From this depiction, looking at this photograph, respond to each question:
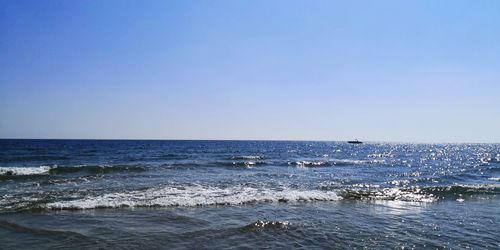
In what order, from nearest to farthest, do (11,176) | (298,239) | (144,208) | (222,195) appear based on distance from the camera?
(298,239) < (144,208) < (222,195) < (11,176)

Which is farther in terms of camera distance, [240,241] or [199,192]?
[199,192]

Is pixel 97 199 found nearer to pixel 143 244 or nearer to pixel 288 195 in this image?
pixel 143 244

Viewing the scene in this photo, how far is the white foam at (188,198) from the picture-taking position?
47.5 feet

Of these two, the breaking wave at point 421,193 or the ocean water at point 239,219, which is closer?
the ocean water at point 239,219

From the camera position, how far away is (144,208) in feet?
45.9

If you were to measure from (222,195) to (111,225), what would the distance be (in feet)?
22.3

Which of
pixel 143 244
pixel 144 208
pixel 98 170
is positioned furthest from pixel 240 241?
pixel 98 170

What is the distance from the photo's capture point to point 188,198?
629 inches

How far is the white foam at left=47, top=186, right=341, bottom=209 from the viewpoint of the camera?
14.5 meters

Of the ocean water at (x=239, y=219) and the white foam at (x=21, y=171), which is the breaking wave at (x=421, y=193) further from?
the white foam at (x=21, y=171)

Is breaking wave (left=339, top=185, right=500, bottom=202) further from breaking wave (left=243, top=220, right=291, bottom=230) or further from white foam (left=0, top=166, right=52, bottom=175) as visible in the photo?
white foam (left=0, top=166, right=52, bottom=175)

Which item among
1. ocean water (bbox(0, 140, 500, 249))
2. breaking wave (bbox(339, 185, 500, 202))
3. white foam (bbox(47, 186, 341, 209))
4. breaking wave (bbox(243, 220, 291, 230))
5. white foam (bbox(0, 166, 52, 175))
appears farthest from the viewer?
white foam (bbox(0, 166, 52, 175))

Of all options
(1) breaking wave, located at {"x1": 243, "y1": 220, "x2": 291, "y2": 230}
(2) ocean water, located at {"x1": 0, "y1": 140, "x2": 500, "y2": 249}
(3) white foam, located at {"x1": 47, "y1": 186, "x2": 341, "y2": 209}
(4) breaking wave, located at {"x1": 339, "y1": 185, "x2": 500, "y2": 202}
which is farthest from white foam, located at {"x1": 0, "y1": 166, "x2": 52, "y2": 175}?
(4) breaking wave, located at {"x1": 339, "y1": 185, "x2": 500, "y2": 202}

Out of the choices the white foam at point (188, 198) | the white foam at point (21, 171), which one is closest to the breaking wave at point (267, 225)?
the white foam at point (188, 198)
